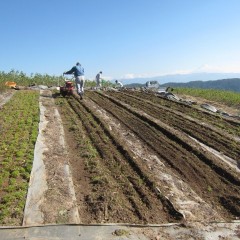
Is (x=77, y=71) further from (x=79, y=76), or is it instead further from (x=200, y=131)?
(x=200, y=131)

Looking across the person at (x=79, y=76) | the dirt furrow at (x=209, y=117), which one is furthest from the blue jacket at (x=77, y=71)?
the dirt furrow at (x=209, y=117)

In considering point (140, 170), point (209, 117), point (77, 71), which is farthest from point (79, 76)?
point (140, 170)

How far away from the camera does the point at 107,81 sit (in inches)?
1267

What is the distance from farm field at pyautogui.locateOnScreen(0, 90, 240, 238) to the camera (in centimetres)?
529

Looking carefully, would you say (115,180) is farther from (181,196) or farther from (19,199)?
(19,199)

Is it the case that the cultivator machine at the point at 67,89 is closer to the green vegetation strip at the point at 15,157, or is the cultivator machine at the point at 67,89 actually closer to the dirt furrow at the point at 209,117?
the green vegetation strip at the point at 15,157

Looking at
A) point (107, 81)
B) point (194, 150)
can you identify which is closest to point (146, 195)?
point (194, 150)

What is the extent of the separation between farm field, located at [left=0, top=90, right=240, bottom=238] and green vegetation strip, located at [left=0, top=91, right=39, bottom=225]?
273mm

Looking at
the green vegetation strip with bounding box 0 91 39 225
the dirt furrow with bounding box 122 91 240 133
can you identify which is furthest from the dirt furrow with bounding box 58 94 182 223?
the dirt furrow with bounding box 122 91 240 133

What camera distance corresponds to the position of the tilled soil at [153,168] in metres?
5.38

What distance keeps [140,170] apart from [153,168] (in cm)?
38

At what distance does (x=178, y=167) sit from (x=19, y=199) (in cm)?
331

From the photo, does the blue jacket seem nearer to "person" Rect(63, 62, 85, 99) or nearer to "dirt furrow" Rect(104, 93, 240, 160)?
"person" Rect(63, 62, 85, 99)

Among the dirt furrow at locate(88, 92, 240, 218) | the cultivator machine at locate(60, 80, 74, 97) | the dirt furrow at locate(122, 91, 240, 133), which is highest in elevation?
the cultivator machine at locate(60, 80, 74, 97)
